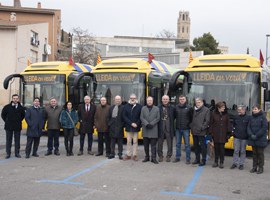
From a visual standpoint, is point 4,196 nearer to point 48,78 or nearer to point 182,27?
point 48,78

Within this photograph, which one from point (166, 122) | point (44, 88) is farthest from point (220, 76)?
point (44, 88)

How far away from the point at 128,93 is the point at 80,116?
2.49 meters

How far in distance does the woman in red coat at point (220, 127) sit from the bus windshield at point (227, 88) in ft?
5.03

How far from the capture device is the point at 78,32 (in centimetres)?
4988

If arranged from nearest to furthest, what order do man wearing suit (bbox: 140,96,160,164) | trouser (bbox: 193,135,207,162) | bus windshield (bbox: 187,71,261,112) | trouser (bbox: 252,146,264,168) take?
1. trouser (bbox: 252,146,264,168)
2. trouser (bbox: 193,135,207,162)
3. man wearing suit (bbox: 140,96,160,164)
4. bus windshield (bbox: 187,71,261,112)

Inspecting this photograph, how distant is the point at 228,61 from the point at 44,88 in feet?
24.5

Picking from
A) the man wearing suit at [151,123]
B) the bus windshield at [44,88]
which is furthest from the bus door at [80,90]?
the man wearing suit at [151,123]

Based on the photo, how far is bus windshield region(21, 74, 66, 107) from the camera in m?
15.5

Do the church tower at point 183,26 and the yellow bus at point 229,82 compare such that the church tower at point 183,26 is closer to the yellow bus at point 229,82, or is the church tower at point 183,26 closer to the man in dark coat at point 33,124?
the yellow bus at point 229,82

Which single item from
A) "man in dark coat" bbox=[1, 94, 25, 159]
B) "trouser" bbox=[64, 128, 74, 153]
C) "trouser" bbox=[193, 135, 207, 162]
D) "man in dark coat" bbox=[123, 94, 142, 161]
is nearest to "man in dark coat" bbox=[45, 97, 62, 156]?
"trouser" bbox=[64, 128, 74, 153]

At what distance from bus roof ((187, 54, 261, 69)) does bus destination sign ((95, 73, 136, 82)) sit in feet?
7.87

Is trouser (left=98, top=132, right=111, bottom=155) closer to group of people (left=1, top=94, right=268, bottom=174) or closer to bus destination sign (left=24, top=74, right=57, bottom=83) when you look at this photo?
group of people (left=1, top=94, right=268, bottom=174)

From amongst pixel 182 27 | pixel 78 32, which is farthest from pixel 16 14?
pixel 182 27

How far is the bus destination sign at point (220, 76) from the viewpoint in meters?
11.4
